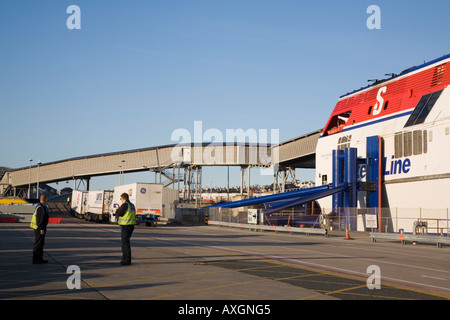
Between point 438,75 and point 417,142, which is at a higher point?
point 438,75

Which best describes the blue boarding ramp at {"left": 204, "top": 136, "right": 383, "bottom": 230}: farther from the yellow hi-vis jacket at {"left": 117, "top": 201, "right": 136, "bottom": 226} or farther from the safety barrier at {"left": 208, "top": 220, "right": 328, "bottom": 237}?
the yellow hi-vis jacket at {"left": 117, "top": 201, "right": 136, "bottom": 226}

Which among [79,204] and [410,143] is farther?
[79,204]

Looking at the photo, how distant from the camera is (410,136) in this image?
108 feet

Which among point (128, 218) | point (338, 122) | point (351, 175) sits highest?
point (338, 122)

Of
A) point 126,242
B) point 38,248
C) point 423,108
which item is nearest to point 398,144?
point 423,108

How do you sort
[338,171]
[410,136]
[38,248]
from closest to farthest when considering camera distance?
[38,248]
[410,136]
[338,171]

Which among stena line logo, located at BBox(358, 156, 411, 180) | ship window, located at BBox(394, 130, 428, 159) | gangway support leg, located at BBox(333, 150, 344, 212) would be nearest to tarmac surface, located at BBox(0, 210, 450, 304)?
ship window, located at BBox(394, 130, 428, 159)

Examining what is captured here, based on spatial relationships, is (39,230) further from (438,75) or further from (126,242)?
(438,75)

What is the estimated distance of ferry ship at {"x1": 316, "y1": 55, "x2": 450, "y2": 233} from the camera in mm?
30234

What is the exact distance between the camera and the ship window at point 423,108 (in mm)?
31562

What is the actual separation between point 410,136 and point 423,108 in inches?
81.1
